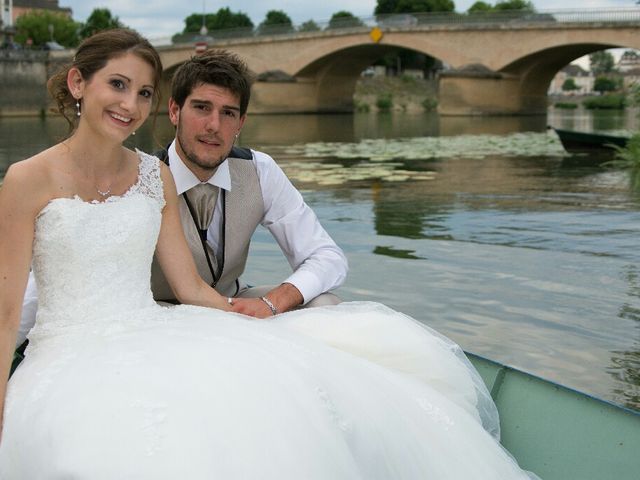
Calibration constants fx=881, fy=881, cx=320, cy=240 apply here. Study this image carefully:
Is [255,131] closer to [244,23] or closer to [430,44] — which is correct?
[430,44]

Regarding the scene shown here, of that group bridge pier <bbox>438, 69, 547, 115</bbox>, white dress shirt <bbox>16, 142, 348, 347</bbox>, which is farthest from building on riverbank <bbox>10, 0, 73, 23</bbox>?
white dress shirt <bbox>16, 142, 348, 347</bbox>

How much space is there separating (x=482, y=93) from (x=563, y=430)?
33.1m

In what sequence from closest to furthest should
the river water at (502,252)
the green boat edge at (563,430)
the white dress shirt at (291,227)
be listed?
the green boat edge at (563,430)
the white dress shirt at (291,227)
the river water at (502,252)

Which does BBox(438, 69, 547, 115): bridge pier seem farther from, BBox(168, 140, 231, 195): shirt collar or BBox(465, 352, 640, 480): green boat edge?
BBox(465, 352, 640, 480): green boat edge

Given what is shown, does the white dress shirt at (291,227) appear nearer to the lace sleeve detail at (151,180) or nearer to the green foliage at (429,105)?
the lace sleeve detail at (151,180)

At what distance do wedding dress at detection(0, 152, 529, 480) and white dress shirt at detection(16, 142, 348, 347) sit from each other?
44 cm

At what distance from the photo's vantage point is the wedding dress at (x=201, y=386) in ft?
5.44

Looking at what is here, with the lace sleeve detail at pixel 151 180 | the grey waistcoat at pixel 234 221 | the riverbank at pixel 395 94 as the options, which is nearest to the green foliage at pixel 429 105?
the riverbank at pixel 395 94

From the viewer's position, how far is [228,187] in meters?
2.95

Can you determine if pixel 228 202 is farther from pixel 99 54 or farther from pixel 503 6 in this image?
pixel 503 6

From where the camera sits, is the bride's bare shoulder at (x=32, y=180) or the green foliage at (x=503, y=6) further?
the green foliage at (x=503, y=6)

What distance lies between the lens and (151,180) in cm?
244

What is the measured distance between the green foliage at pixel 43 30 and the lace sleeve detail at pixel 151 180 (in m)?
60.2

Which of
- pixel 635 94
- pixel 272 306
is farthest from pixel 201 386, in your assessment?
pixel 635 94
